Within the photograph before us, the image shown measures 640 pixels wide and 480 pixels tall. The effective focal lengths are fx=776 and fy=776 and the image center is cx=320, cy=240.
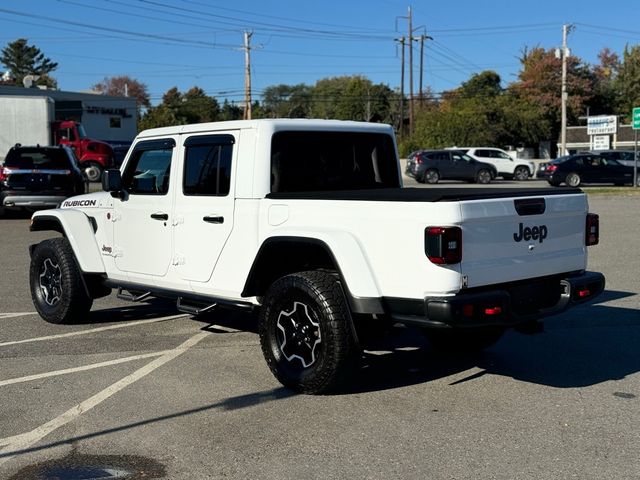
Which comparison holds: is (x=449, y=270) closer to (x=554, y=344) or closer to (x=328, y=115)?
(x=554, y=344)

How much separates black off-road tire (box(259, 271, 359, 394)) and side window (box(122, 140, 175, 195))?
1718 millimetres

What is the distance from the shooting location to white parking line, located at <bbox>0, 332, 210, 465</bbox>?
4.66 metres

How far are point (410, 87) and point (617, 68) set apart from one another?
113 feet

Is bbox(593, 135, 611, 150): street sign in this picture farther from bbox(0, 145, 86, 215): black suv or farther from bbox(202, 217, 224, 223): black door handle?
bbox(202, 217, 224, 223): black door handle

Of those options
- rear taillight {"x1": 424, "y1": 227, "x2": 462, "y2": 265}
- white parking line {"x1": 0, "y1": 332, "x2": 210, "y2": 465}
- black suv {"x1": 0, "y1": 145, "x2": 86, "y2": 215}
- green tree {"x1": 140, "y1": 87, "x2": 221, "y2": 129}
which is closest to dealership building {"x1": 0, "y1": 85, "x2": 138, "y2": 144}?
green tree {"x1": 140, "y1": 87, "x2": 221, "y2": 129}

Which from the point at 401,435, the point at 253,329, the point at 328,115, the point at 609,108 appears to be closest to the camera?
the point at 401,435

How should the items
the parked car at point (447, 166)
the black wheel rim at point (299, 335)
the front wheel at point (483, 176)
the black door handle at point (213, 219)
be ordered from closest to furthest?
the black wheel rim at point (299, 335) → the black door handle at point (213, 219) → the parked car at point (447, 166) → the front wheel at point (483, 176)

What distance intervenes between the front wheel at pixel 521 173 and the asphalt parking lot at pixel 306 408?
1262 inches

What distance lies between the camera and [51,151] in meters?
19.0

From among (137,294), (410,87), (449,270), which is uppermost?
(410,87)

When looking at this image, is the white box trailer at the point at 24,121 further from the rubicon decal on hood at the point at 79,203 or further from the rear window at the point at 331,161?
the rear window at the point at 331,161

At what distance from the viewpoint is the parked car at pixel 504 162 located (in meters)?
38.1

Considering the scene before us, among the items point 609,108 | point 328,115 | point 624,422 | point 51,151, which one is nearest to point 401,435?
point 624,422

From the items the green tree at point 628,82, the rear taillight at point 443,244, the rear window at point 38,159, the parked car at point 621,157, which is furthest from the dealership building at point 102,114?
the rear taillight at point 443,244
